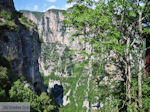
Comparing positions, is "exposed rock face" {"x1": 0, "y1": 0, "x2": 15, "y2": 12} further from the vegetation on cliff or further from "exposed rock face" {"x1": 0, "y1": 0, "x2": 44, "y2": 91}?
the vegetation on cliff

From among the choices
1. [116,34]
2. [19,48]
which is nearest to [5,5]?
[19,48]

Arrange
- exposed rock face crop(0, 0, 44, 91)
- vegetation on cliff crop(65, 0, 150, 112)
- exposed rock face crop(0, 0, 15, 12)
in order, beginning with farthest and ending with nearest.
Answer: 1. exposed rock face crop(0, 0, 15, 12)
2. exposed rock face crop(0, 0, 44, 91)
3. vegetation on cliff crop(65, 0, 150, 112)

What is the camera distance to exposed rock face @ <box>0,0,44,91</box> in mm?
32062

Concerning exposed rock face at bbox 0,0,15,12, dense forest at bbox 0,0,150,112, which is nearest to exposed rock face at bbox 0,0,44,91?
exposed rock face at bbox 0,0,15,12

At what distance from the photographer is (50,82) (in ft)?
417

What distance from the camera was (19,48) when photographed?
3822 cm

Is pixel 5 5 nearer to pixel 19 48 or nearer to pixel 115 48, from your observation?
pixel 19 48

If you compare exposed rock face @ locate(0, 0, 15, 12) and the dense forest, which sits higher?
exposed rock face @ locate(0, 0, 15, 12)

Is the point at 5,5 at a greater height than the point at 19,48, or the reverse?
the point at 5,5

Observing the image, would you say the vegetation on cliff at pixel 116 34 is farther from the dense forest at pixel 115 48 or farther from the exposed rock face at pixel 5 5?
the exposed rock face at pixel 5 5

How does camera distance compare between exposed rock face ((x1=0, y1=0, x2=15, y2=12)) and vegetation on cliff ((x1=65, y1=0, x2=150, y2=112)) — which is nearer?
vegetation on cliff ((x1=65, y1=0, x2=150, y2=112))

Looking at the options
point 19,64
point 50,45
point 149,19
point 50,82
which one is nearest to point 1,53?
point 19,64

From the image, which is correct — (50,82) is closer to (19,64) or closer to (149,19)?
(19,64)

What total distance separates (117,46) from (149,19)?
11.3 ft
